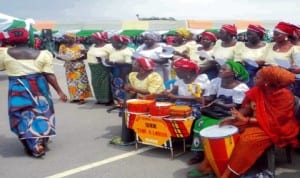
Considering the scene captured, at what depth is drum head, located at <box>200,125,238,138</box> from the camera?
14.2ft

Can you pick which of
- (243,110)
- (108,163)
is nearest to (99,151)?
(108,163)

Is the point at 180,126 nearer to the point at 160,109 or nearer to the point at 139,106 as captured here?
the point at 160,109

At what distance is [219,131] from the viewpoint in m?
4.44

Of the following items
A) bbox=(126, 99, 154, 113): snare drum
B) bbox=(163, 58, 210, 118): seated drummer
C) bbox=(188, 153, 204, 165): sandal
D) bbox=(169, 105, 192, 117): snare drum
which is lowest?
bbox=(188, 153, 204, 165): sandal

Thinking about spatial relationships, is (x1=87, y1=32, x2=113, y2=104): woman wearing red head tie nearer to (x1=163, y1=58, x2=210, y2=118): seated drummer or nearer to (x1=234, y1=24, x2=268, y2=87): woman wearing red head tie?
(x1=234, y1=24, x2=268, y2=87): woman wearing red head tie

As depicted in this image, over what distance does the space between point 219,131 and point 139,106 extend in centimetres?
150

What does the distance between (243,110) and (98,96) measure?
534cm

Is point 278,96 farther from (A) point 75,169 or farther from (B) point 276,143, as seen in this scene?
(A) point 75,169

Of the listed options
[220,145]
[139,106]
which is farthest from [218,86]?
[220,145]

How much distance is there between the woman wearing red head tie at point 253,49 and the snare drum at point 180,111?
1493 mm

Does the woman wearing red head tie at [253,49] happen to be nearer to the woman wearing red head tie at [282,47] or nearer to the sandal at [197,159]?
the woman wearing red head tie at [282,47]

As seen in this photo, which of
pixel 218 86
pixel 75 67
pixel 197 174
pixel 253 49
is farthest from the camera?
pixel 75 67

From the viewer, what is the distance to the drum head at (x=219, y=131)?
170 inches

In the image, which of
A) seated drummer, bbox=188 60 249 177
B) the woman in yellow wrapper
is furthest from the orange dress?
the woman in yellow wrapper
